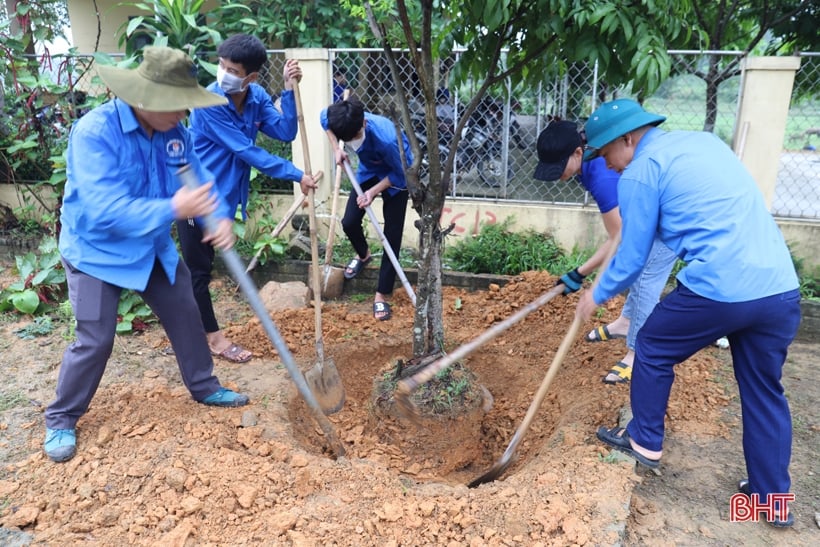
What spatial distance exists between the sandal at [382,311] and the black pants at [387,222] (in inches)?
6.0

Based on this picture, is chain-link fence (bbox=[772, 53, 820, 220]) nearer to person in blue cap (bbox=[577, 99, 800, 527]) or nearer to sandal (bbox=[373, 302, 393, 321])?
person in blue cap (bbox=[577, 99, 800, 527])

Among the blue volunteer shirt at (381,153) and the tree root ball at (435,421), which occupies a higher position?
the blue volunteer shirt at (381,153)

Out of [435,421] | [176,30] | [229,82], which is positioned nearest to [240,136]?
[229,82]

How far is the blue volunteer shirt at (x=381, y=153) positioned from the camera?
159 inches

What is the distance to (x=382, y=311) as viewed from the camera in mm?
4559

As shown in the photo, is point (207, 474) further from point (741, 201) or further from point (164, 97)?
point (741, 201)

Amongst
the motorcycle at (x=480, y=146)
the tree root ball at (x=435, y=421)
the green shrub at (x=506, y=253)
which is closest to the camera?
the tree root ball at (x=435, y=421)

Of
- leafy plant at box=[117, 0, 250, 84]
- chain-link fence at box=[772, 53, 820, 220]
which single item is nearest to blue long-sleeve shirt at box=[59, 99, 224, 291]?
leafy plant at box=[117, 0, 250, 84]

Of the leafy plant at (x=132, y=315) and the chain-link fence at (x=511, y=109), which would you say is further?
the chain-link fence at (x=511, y=109)

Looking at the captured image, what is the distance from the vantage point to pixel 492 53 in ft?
10.2

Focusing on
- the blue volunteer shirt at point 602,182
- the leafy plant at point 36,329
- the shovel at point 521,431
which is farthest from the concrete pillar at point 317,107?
the shovel at point 521,431

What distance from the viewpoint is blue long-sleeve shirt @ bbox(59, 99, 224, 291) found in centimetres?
242

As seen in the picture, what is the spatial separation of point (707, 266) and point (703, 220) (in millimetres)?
176

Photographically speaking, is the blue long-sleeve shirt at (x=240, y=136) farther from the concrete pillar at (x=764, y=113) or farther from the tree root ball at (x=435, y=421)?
the concrete pillar at (x=764, y=113)
